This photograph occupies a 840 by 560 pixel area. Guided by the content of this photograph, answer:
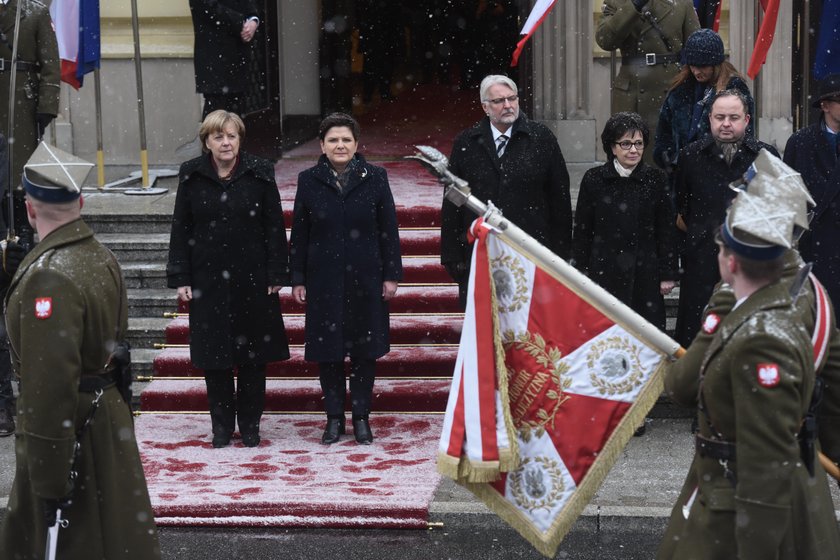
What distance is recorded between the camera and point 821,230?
26.6 ft

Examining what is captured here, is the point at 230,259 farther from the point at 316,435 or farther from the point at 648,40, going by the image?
the point at 648,40

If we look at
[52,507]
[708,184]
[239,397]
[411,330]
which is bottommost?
[239,397]

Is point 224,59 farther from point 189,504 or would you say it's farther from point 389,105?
point 389,105

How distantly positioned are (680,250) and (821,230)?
81cm

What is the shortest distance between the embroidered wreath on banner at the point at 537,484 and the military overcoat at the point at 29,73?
5244mm

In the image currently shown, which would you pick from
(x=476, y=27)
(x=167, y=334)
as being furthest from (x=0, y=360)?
(x=476, y=27)

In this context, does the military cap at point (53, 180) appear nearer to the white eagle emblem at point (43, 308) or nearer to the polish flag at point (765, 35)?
the white eagle emblem at point (43, 308)

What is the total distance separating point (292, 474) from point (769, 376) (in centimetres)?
405

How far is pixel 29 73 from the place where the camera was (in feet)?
31.5

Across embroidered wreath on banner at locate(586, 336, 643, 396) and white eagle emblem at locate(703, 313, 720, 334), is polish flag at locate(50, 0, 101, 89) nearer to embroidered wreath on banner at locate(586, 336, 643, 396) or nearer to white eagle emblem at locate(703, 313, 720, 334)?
embroidered wreath on banner at locate(586, 336, 643, 396)

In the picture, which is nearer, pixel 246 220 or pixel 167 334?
pixel 246 220

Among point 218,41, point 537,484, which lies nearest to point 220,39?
point 218,41

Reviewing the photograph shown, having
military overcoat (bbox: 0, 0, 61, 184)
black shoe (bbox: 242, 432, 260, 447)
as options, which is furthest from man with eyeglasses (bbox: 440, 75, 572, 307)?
military overcoat (bbox: 0, 0, 61, 184)

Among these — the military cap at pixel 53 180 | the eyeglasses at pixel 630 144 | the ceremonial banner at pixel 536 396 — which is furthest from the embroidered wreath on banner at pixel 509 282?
the eyeglasses at pixel 630 144
